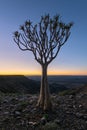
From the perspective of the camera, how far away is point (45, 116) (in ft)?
54.6

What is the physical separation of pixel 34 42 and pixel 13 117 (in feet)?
17.7

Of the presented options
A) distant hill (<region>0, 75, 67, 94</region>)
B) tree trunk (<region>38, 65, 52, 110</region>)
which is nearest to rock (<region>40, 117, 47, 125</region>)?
tree trunk (<region>38, 65, 52, 110</region>)

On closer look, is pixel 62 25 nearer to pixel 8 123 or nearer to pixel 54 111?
pixel 54 111

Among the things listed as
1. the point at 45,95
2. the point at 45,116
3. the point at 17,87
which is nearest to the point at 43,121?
the point at 45,116

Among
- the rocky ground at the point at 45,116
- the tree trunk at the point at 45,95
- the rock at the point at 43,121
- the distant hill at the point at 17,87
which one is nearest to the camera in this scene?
the rocky ground at the point at 45,116

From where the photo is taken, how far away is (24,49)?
1958 centimetres

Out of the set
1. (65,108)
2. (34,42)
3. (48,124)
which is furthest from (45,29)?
(48,124)

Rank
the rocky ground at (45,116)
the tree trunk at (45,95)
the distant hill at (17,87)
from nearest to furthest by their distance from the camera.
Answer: the rocky ground at (45,116), the tree trunk at (45,95), the distant hill at (17,87)

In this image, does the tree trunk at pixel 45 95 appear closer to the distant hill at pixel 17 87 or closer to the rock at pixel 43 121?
the rock at pixel 43 121

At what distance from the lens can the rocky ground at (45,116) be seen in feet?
50.8

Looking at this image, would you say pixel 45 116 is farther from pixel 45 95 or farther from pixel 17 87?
pixel 17 87

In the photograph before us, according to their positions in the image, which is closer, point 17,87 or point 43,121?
point 43,121

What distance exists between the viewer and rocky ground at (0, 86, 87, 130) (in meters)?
15.5

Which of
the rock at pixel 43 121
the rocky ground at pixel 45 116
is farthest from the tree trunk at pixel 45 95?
the rock at pixel 43 121
